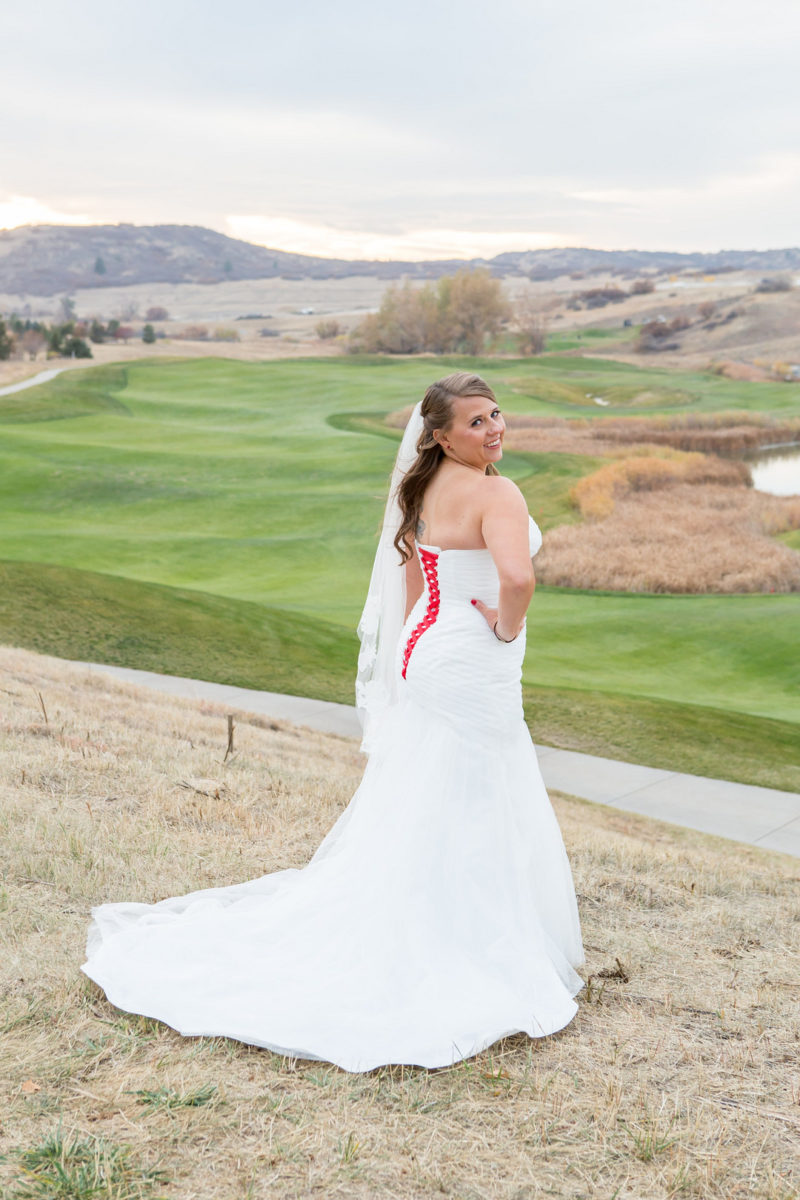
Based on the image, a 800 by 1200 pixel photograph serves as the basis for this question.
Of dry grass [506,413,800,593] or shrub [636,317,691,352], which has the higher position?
shrub [636,317,691,352]

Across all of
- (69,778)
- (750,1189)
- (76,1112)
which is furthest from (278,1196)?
(69,778)

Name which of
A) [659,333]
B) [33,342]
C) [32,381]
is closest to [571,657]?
[32,381]

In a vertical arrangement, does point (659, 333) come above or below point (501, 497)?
above

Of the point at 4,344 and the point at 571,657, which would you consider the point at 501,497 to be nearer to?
the point at 571,657

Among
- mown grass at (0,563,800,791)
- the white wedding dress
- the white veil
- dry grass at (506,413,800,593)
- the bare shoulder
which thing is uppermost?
the bare shoulder

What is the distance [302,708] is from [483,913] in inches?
363

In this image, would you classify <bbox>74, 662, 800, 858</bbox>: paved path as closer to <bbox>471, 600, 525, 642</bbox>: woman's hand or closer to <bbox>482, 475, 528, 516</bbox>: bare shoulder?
<bbox>471, 600, 525, 642</bbox>: woman's hand

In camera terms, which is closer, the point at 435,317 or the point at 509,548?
the point at 509,548

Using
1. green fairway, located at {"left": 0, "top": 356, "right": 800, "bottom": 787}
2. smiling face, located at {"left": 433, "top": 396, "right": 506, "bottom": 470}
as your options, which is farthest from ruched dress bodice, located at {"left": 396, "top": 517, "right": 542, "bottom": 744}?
green fairway, located at {"left": 0, "top": 356, "right": 800, "bottom": 787}

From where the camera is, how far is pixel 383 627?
211 inches

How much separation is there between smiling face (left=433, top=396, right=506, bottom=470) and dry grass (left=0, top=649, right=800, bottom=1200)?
7.95 feet

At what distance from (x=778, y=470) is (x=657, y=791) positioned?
36465 mm

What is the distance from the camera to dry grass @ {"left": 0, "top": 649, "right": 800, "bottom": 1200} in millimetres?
3385

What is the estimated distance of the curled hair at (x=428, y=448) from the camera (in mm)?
4551
